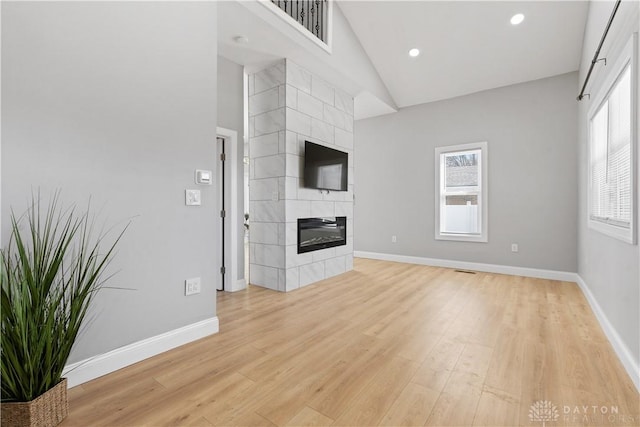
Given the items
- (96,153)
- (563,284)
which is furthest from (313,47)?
(563,284)

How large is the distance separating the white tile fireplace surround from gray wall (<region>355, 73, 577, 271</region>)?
2.02 metres

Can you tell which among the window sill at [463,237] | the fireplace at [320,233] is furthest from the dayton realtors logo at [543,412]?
the window sill at [463,237]

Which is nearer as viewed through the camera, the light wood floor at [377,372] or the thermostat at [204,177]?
the light wood floor at [377,372]

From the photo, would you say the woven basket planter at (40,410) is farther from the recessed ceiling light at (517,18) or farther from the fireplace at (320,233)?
the recessed ceiling light at (517,18)

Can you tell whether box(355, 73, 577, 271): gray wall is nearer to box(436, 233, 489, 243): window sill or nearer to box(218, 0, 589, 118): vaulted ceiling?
box(436, 233, 489, 243): window sill

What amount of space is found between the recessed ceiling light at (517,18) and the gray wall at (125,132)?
3.69 m

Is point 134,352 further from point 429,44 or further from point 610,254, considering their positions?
point 429,44

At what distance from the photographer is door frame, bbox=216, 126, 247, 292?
376cm

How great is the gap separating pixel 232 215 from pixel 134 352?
205cm

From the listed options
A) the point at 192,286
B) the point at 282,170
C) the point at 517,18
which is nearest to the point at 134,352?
the point at 192,286

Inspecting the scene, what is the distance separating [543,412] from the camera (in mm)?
1493

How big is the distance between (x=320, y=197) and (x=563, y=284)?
3558 millimetres

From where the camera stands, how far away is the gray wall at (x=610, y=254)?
72.7 inches

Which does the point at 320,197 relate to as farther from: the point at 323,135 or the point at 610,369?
the point at 610,369
